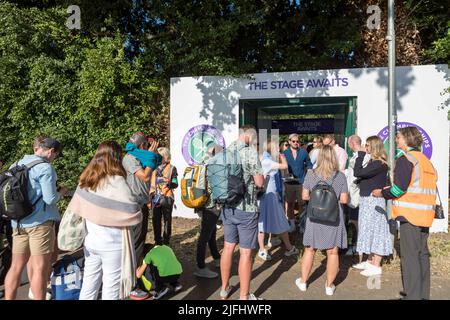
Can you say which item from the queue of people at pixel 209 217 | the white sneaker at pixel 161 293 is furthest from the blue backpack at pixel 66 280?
the white sneaker at pixel 161 293

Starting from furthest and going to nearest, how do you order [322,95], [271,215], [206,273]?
[322,95]
[271,215]
[206,273]

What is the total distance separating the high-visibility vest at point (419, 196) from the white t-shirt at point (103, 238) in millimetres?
2717

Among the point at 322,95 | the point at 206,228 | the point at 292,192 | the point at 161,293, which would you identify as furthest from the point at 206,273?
the point at 322,95

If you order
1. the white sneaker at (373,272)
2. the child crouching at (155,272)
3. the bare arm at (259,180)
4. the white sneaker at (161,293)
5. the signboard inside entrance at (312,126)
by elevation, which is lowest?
the white sneaker at (161,293)

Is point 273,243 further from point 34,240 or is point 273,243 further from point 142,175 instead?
point 34,240

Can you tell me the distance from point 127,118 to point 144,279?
5.35 meters

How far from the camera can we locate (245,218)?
150 inches

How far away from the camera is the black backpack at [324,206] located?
407 centimetres

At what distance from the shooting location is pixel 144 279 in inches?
162

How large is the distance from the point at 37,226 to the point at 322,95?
5836 millimetres

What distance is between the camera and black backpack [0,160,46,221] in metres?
3.43

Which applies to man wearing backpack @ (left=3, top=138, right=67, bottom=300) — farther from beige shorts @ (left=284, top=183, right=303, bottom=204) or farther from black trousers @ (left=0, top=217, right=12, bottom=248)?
beige shorts @ (left=284, top=183, right=303, bottom=204)

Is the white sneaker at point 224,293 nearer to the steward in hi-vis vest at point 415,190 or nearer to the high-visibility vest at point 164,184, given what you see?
the steward in hi-vis vest at point 415,190
